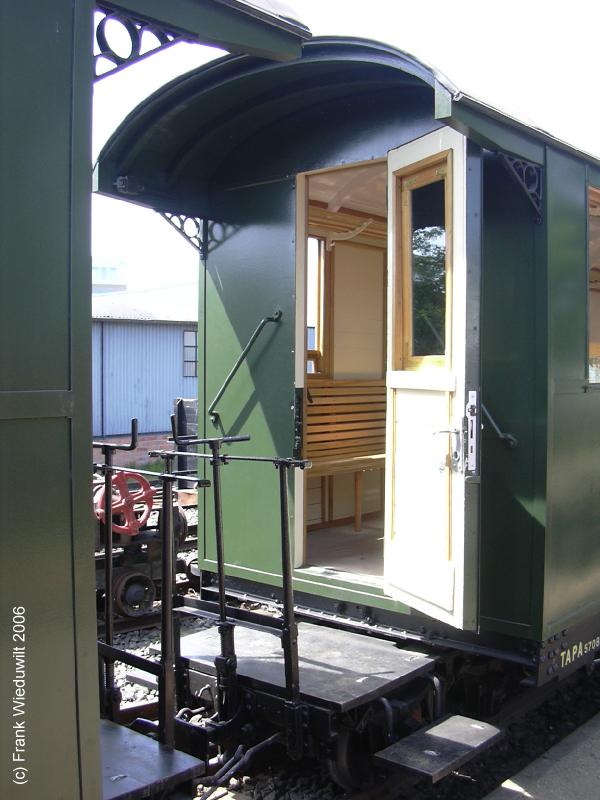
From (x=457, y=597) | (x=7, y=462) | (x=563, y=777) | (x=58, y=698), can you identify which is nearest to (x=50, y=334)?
(x=7, y=462)

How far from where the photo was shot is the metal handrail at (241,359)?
15.4 feet

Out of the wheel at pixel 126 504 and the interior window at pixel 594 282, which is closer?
the interior window at pixel 594 282

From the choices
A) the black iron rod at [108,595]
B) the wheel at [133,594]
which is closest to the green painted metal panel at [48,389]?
the black iron rod at [108,595]

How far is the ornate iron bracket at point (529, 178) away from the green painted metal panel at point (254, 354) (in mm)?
1381

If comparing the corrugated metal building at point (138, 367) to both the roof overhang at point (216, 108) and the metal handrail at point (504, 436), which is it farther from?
the metal handrail at point (504, 436)

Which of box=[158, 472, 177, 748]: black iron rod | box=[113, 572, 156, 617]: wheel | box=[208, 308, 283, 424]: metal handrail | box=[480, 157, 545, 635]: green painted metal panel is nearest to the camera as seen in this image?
box=[158, 472, 177, 748]: black iron rod

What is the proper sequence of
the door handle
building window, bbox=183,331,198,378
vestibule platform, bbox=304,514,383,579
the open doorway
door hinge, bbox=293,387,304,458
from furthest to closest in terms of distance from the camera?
building window, bbox=183,331,198,378 → the open doorway → vestibule platform, bbox=304,514,383,579 → door hinge, bbox=293,387,304,458 → the door handle

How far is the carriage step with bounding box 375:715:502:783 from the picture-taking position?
316 centimetres

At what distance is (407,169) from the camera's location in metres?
3.96

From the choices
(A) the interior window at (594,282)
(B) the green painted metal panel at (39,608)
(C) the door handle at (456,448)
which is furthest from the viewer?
(A) the interior window at (594,282)

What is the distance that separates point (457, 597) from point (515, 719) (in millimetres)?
1199

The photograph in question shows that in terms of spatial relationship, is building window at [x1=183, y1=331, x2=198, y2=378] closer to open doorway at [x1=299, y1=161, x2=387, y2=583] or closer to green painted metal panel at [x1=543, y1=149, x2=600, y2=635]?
open doorway at [x1=299, y1=161, x2=387, y2=583]

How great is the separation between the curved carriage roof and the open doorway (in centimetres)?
105

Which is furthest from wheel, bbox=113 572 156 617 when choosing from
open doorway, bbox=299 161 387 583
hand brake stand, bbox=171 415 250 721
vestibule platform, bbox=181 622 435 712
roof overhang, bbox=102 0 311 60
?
roof overhang, bbox=102 0 311 60
